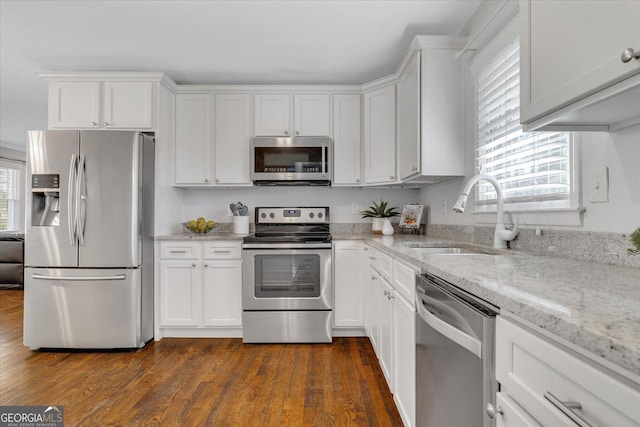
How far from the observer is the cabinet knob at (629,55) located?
2.37 feet

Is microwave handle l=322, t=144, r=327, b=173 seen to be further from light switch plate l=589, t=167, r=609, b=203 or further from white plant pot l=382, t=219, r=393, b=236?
light switch plate l=589, t=167, r=609, b=203

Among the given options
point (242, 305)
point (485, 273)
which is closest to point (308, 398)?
point (242, 305)

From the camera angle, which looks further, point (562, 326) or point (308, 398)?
point (308, 398)

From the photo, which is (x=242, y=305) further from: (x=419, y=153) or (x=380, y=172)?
(x=419, y=153)

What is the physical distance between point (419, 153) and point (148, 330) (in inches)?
103

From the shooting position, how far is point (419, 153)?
242 centimetres

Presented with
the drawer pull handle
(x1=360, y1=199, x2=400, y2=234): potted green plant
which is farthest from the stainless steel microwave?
the drawer pull handle

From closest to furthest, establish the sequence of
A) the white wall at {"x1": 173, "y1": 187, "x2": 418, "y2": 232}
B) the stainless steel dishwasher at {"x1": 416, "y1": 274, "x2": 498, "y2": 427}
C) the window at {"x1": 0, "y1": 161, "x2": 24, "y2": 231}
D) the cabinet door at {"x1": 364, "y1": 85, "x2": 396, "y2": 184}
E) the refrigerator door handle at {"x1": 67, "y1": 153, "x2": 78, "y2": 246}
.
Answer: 1. the stainless steel dishwasher at {"x1": 416, "y1": 274, "x2": 498, "y2": 427}
2. the refrigerator door handle at {"x1": 67, "y1": 153, "x2": 78, "y2": 246}
3. the cabinet door at {"x1": 364, "y1": 85, "x2": 396, "y2": 184}
4. the white wall at {"x1": 173, "y1": 187, "x2": 418, "y2": 232}
5. the window at {"x1": 0, "y1": 161, "x2": 24, "y2": 231}

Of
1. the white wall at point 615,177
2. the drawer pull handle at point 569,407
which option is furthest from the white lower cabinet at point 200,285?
the drawer pull handle at point 569,407

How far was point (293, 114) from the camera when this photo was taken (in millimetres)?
3277

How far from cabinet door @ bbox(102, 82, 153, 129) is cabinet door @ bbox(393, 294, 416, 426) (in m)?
2.61

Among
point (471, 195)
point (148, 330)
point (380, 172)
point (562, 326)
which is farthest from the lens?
point (380, 172)

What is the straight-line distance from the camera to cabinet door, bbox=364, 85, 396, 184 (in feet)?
10.2

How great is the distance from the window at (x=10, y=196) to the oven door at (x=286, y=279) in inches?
235
